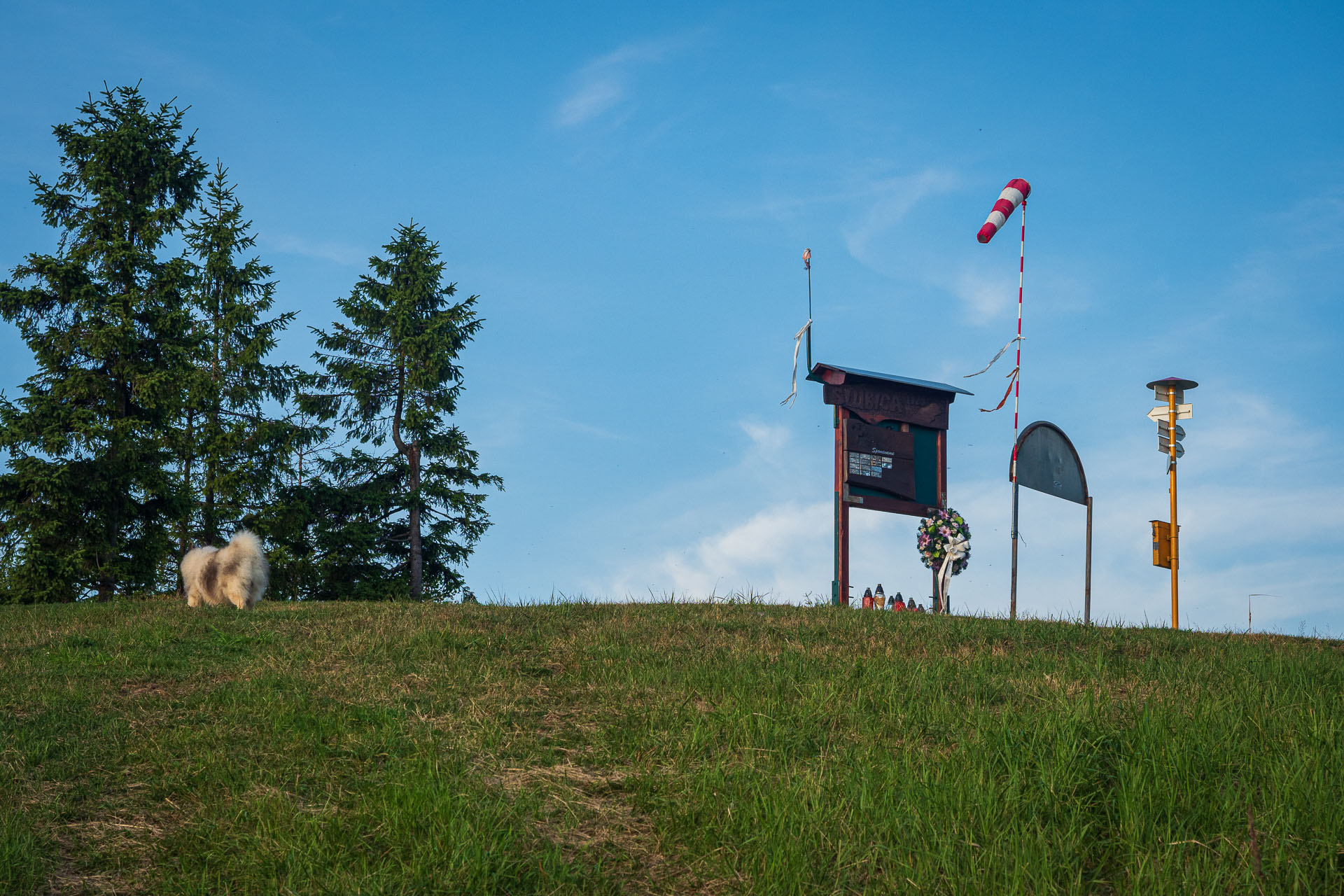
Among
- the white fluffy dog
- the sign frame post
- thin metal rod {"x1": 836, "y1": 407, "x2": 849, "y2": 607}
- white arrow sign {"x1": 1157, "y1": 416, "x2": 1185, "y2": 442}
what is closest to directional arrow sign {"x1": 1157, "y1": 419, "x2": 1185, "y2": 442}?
white arrow sign {"x1": 1157, "y1": 416, "x2": 1185, "y2": 442}

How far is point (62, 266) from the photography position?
19.8 meters

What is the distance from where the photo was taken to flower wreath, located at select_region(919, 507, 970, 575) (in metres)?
17.9

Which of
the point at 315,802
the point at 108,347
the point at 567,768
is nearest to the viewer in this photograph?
the point at 315,802

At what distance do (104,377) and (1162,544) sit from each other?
21.0m

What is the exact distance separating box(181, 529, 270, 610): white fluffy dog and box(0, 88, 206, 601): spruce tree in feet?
21.4

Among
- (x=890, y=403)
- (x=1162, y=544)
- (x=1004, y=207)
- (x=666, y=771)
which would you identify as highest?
(x=1004, y=207)

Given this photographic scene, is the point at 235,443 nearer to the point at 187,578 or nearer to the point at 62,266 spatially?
the point at 62,266

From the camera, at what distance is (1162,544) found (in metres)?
16.8

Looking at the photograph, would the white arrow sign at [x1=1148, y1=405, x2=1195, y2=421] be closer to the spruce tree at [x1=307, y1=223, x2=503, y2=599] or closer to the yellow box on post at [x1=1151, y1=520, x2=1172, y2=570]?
the yellow box on post at [x1=1151, y1=520, x2=1172, y2=570]

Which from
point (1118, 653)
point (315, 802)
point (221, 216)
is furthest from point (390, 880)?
point (221, 216)

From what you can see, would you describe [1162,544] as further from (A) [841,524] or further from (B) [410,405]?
(B) [410,405]

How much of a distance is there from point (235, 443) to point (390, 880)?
1878 centimetres

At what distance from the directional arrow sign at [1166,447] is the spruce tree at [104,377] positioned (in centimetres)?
1953

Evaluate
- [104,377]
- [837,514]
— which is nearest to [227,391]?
[104,377]
